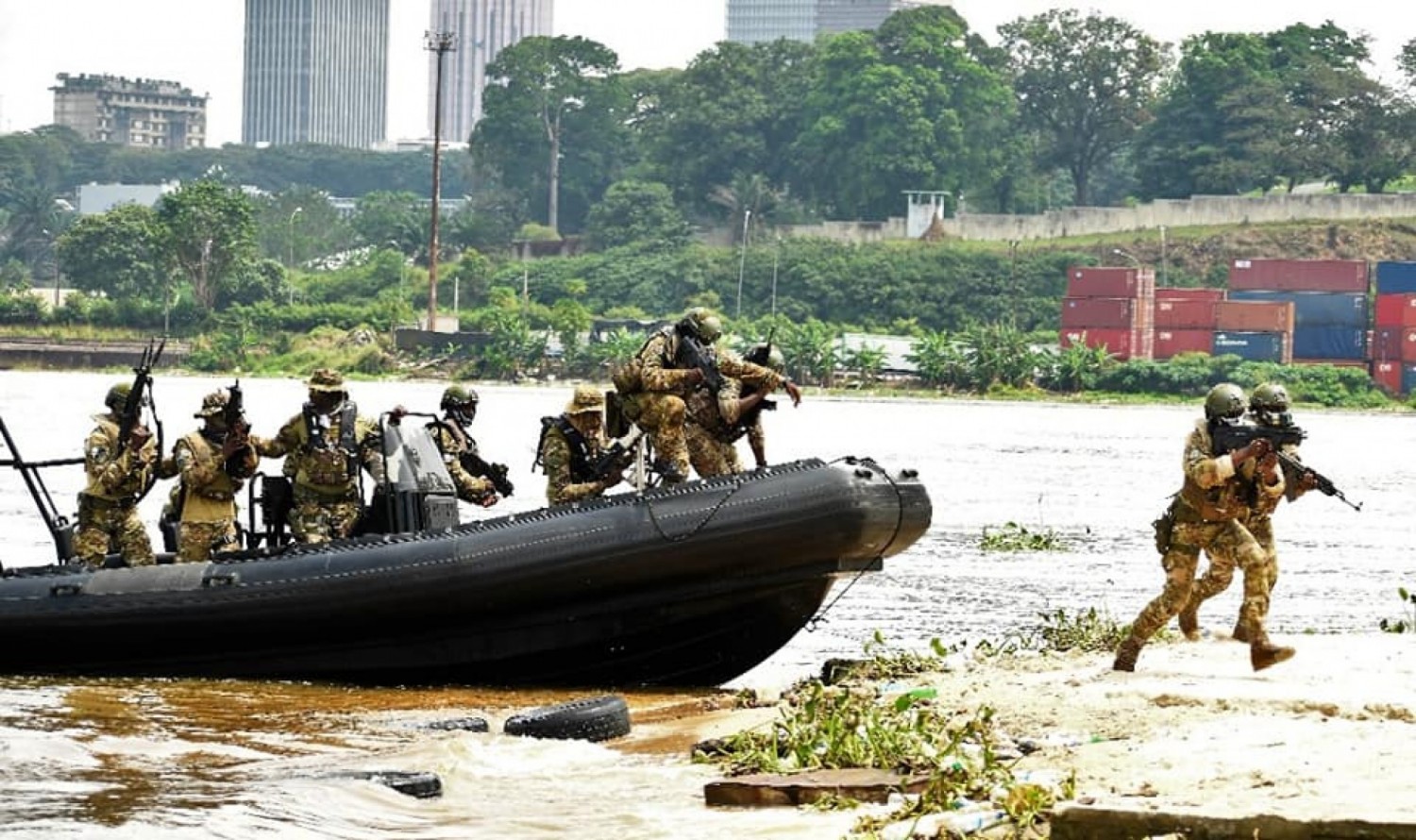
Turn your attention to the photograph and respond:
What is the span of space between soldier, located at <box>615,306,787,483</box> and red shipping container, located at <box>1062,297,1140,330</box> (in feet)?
274

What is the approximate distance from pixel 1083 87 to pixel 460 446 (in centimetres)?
12224

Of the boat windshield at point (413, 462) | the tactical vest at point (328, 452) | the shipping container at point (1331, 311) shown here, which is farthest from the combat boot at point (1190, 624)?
the shipping container at point (1331, 311)

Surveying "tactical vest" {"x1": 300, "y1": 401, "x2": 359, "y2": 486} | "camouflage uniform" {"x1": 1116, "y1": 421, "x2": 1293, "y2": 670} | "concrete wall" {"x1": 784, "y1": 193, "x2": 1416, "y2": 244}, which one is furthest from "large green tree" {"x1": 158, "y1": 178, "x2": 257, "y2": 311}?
"camouflage uniform" {"x1": 1116, "y1": 421, "x2": 1293, "y2": 670}

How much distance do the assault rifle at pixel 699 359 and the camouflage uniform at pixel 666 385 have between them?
0.03 metres

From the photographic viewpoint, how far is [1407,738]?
10.5 m

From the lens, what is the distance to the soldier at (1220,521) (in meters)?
13.0

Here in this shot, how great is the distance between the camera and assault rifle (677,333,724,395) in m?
14.6

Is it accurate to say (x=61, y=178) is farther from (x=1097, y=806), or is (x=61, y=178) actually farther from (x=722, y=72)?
(x=1097, y=806)

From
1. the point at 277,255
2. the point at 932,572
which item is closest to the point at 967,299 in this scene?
the point at 277,255

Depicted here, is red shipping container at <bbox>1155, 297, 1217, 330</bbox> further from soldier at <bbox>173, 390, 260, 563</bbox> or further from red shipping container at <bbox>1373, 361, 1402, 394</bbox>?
soldier at <bbox>173, 390, 260, 563</bbox>

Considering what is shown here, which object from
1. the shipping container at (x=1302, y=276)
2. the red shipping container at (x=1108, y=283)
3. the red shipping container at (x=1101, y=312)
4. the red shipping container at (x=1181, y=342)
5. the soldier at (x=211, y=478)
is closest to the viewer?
the soldier at (x=211, y=478)

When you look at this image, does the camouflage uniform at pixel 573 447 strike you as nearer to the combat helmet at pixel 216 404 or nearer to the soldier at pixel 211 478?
the soldier at pixel 211 478

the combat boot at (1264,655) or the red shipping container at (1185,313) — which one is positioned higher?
the combat boot at (1264,655)

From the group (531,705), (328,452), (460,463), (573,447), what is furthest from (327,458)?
(531,705)
